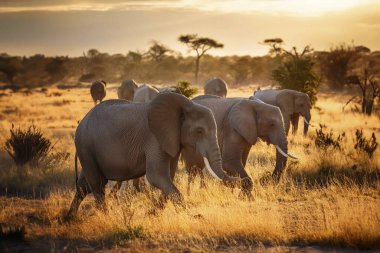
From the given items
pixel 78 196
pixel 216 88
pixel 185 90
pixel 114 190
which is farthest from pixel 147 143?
pixel 216 88

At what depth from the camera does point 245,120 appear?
10.8m

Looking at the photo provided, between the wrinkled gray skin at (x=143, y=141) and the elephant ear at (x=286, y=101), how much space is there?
9.86 metres

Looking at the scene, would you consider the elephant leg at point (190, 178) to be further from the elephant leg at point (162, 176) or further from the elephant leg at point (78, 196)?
the elephant leg at point (162, 176)

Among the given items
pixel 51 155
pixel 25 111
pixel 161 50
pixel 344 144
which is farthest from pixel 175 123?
pixel 161 50

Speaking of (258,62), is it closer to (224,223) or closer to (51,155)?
(51,155)

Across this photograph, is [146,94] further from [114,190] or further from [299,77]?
[299,77]

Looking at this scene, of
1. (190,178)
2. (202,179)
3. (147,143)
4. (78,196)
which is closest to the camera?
(147,143)

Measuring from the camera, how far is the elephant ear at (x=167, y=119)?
27.5ft

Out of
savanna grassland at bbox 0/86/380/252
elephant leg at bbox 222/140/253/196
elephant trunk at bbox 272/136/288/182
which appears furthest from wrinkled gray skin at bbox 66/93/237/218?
elephant trunk at bbox 272/136/288/182

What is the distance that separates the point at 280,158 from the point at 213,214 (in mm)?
3462

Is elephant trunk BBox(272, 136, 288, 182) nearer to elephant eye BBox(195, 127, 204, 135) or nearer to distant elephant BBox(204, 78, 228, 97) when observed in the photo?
elephant eye BBox(195, 127, 204, 135)

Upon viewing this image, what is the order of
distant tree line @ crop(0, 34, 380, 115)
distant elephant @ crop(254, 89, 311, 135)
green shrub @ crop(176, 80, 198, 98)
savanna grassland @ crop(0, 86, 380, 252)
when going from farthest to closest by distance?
distant tree line @ crop(0, 34, 380, 115) → distant elephant @ crop(254, 89, 311, 135) → green shrub @ crop(176, 80, 198, 98) → savanna grassland @ crop(0, 86, 380, 252)

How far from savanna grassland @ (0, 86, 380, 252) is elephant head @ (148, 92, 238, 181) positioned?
2.91 ft

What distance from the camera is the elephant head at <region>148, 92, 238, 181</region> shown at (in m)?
8.23
